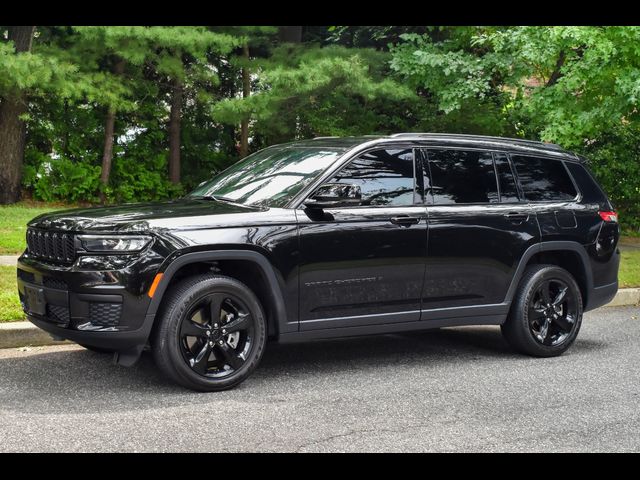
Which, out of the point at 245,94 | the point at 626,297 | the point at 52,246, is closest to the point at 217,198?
the point at 52,246

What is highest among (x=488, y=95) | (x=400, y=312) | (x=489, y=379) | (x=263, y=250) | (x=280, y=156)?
(x=488, y=95)

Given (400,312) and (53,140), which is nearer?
(400,312)

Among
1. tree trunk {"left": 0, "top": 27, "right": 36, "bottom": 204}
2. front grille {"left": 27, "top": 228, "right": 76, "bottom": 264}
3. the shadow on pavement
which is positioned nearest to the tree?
the shadow on pavement

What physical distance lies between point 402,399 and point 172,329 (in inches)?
63.3

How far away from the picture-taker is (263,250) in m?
6.41

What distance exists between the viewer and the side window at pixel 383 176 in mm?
6973

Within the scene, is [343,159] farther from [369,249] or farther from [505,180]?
[505,180]

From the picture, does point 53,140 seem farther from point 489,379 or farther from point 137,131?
point 489,379

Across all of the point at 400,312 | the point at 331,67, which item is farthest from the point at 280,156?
the point at 331,67

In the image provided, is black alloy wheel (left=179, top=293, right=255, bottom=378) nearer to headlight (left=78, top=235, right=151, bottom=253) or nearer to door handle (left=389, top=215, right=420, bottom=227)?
headlight (left=78, top=235, right=151, bottom=253)

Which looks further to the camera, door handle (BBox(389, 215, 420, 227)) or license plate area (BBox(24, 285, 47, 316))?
door handle (BBox(389, 215, 420, 227))

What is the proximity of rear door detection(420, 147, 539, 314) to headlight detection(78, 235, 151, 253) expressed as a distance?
89.2 inches

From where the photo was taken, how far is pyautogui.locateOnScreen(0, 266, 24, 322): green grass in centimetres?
782

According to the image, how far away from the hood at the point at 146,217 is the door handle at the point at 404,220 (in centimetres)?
99
